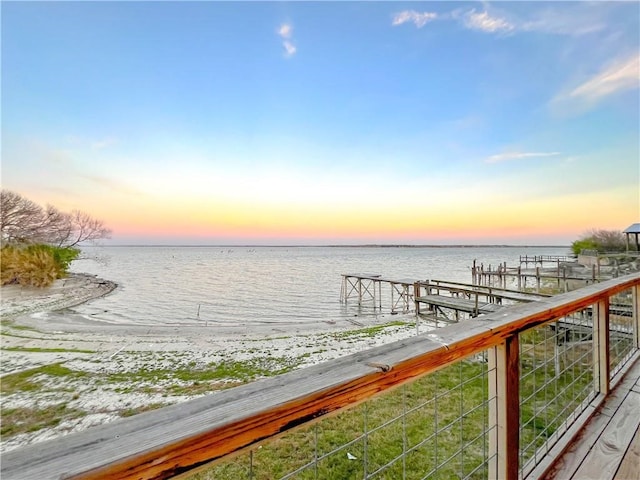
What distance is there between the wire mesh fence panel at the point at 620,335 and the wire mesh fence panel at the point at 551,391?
0.25m

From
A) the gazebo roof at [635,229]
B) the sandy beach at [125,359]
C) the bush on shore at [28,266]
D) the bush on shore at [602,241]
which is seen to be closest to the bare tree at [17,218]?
the bush on shore at [28,266]

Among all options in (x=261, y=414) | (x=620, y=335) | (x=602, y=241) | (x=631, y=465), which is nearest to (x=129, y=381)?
(x=261, y=414)

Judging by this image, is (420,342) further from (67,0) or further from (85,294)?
(85,294)

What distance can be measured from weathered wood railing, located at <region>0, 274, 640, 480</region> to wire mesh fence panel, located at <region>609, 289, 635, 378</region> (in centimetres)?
→ 230

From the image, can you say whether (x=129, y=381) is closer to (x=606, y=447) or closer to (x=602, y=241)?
(x=606, y=447)

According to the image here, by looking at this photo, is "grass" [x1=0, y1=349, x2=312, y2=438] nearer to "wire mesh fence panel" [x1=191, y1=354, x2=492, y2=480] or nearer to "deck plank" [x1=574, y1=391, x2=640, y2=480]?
"wire mesh fence panel" [x1=191, y1=354, x2=492, y2=480]

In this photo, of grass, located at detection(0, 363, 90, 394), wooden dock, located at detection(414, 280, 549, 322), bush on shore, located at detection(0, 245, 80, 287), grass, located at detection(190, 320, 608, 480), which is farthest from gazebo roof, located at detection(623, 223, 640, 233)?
bush on shore, located at detection(0, 245, 80, 287)

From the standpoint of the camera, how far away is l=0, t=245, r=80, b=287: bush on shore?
17.7 metres

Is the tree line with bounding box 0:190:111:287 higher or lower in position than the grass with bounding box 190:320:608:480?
higher

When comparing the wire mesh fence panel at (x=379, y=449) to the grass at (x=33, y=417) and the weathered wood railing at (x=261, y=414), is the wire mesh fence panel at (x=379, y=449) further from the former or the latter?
the grass at (x=33, y=417)

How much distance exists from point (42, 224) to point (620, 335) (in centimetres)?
3099

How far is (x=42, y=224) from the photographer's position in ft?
73.9

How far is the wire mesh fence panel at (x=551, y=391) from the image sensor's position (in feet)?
5.52

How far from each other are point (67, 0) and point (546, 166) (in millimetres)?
15258
